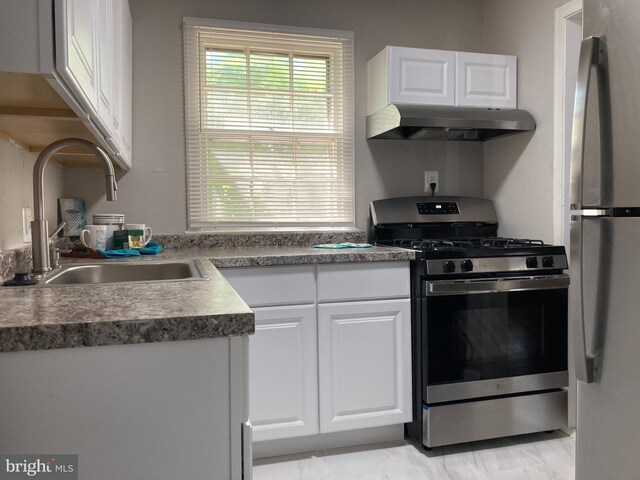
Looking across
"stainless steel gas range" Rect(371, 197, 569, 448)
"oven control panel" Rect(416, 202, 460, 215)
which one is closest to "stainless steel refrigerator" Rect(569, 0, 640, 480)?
"stainless steel gas range" Rect(371, 197, 569, 448)

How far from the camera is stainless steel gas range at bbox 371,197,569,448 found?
7.49 ft

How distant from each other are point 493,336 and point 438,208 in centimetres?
90

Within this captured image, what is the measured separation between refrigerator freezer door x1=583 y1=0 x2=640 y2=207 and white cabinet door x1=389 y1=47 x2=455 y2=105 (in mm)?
1276

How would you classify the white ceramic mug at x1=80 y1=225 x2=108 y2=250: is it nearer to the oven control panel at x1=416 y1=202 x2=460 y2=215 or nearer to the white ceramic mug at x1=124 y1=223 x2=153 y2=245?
the white ceramic mug at x1=124 y1=223 x2=153 y2=245

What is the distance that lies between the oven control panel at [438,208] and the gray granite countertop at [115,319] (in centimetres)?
206

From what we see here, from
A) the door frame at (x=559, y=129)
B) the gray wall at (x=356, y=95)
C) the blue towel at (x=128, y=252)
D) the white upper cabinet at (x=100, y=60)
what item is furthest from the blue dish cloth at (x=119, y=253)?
the door frame at (x=559, y=129)

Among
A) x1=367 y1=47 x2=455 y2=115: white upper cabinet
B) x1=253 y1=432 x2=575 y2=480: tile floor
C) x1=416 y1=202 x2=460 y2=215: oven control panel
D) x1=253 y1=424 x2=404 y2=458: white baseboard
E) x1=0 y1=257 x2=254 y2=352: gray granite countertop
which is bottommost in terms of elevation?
x1=253 y1=432 x2=575 y2=480: tile floor

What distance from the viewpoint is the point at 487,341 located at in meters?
2.35

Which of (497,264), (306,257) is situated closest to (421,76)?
(497,264)

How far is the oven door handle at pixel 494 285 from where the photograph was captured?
2.26 m

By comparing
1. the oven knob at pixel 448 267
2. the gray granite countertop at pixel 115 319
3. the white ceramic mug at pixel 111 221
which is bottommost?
the oven knob at pixel 448 267

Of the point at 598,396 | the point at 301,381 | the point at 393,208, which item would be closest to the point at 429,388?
the point at 301,381

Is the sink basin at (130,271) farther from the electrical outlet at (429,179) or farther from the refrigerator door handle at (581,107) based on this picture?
the electrical outlet at (429,179)

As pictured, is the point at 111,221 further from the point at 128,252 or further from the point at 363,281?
the point at 363,281
